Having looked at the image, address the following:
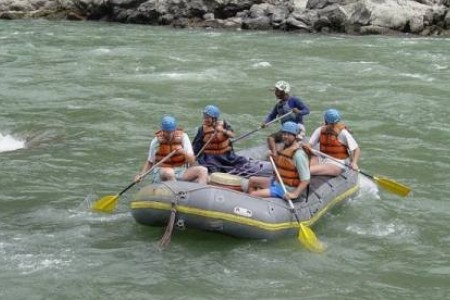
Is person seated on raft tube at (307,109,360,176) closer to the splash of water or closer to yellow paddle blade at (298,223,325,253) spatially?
yellow paddle blade at (298,223,325,253)

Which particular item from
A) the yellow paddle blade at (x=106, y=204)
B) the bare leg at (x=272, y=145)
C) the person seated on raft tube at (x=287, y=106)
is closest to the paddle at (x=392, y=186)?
the bare leg at (x=272, y=145)

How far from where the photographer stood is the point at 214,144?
9.68 meters

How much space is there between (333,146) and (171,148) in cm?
219

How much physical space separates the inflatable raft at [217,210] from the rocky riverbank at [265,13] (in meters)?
21.4

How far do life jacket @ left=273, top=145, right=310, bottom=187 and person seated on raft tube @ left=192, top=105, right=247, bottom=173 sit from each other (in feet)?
3.26

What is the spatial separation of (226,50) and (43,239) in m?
16.4

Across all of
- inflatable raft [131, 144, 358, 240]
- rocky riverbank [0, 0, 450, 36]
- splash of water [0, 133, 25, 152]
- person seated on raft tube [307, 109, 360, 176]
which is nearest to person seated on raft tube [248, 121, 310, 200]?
inflatable raft [131, 144, 358, 240]

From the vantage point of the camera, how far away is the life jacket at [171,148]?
9.29 metres

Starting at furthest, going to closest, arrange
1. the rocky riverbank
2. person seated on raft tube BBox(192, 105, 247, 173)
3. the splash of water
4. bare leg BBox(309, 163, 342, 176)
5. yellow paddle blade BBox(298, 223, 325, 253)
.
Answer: the rocky riverbank
the splash of water
bare leg BBox(309, 163, 342, 176)
person seated on raft tube BBox(192, 105, 247, 173)
yellow paddle blade BBox(298, 223, 325, 253)

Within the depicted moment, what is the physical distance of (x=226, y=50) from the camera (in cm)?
2453

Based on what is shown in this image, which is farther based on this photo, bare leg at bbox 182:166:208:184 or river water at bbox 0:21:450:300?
bare leg at bbox 182:166:208:184

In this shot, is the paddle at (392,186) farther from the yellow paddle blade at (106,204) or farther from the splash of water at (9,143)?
the splash of water at (9,143)

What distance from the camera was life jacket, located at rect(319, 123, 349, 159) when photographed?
997 cm

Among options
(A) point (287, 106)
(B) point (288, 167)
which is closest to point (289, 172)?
(B) point (288, 167)
